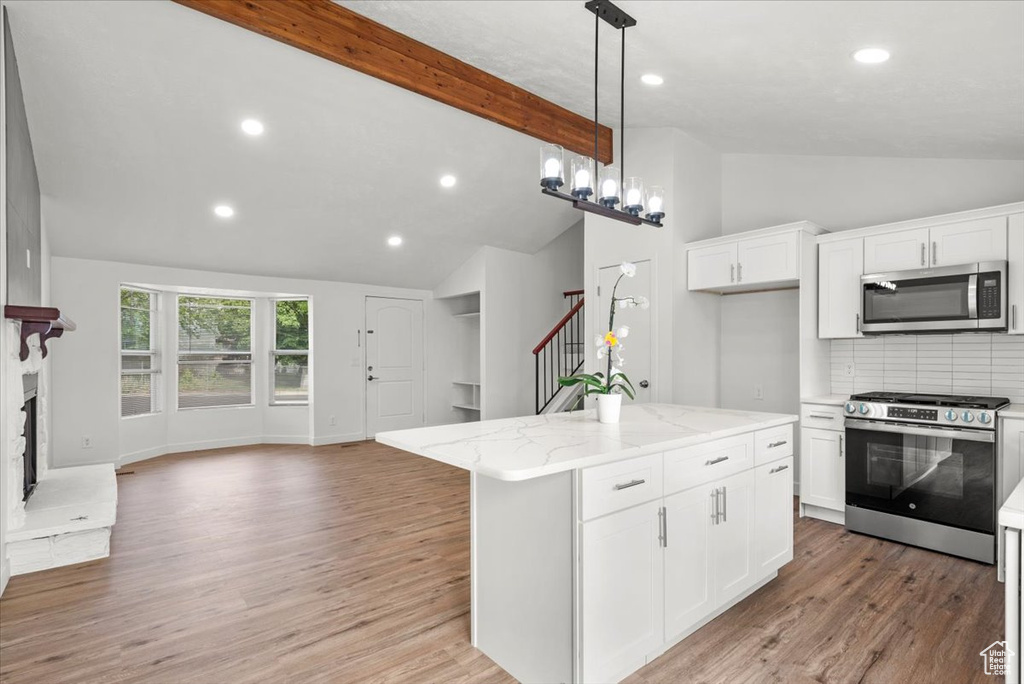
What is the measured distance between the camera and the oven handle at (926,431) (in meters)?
3.14

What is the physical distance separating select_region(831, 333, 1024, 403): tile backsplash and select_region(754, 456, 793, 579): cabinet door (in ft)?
5.62

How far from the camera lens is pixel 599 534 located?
195cm

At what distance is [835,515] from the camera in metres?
3.91

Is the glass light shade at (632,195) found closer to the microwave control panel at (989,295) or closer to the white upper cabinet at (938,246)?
the white upper cabinet at (938,246)

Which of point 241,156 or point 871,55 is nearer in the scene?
point 871,55

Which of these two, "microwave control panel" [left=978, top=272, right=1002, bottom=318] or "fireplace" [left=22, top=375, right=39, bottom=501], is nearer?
"microwave control panel" [left=978, top=272, right=1002, bottom=318]

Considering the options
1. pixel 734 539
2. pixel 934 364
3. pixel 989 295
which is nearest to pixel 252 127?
pixel 734 539

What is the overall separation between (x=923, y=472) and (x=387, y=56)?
168 inches

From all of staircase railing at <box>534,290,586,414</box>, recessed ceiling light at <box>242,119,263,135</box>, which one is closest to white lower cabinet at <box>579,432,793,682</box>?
recessed ceiling light at <box>242,119,263,135</box>

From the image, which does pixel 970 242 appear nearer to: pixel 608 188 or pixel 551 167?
pixel 608 188

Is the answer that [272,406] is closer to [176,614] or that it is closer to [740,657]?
[176,614]

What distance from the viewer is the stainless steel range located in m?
3.16

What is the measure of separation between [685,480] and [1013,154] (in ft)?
10.9

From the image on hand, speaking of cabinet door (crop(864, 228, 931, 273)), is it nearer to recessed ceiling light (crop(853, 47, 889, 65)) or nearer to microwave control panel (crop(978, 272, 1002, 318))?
microwave control panel (crop(978, 272, 1002, 318))
